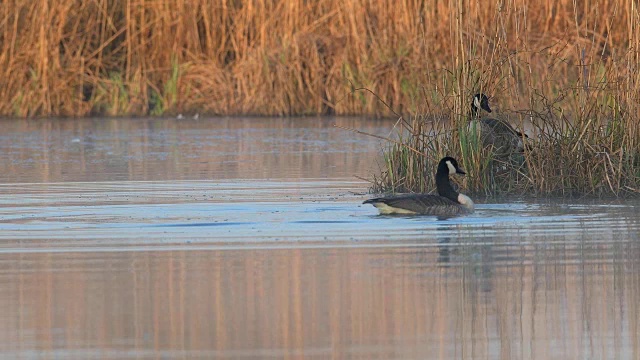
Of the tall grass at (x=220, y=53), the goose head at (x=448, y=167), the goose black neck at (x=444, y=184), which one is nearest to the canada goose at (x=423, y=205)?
the goose black neck at (x=444, y=184)

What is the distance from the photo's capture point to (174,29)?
25031 millimetres

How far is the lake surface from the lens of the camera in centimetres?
568

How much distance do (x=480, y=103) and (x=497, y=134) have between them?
1.27 ft

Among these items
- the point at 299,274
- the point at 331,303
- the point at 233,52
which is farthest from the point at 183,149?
the point at 331,303

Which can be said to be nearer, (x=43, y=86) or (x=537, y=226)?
(x=537, y=226)

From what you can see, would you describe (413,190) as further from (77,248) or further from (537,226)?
(77,248)

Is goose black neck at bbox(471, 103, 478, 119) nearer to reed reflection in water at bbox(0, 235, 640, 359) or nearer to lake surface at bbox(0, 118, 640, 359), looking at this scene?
lake surface at bbox(0, 118, 640, 359)

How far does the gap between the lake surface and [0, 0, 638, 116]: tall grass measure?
9811 millimetres

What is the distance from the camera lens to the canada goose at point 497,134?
39.1ft

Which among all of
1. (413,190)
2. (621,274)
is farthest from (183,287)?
(413,190)

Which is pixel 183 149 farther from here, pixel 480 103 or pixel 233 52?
pixel 233 52

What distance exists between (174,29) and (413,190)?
13.4 m

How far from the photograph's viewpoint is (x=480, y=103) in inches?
465

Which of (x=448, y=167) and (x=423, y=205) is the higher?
(x=448, y=167)
